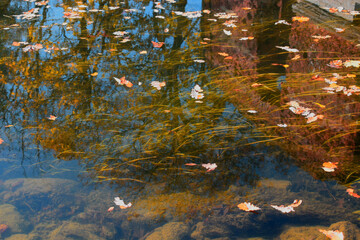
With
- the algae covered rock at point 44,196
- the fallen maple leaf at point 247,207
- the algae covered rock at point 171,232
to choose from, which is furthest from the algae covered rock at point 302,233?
the algae covered rock at point 44,196

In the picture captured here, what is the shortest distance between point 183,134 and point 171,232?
1112 mm

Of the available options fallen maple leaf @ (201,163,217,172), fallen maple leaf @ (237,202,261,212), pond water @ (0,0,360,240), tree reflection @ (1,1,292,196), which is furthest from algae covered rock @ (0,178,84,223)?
fallen maple leaf @ (237,202,261,212)

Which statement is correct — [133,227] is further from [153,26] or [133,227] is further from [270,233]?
[153,26]

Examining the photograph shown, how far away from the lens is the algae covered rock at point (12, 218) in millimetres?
2293

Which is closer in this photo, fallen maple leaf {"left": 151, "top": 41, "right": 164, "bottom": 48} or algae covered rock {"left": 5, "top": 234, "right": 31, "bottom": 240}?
algae covered rock {"left": 5, "top": 234, "right": 31, "bottom": 240}

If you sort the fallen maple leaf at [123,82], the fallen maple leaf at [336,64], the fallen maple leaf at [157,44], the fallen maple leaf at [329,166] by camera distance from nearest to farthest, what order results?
the fallen maple leaf at [329,166]
the fallen maple leaf at [123,82]
the fallen maple leaf at [336,64]
the fallen maple leaf at [157,44]

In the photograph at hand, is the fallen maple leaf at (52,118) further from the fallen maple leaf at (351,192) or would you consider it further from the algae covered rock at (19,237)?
the fallen maple leaf at (351,192)

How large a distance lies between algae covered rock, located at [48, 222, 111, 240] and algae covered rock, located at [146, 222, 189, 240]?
1.20 ft

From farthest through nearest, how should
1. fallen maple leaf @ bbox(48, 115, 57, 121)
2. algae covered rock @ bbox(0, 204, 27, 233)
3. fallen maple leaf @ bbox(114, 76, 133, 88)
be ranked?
fallen maple leaf @ bbox(114, 76, 133, 88) → fallen maple leaf @ bbox(48, 115, 57, 121) → algae covered rock @ bbox(0, 204, 27, 233)

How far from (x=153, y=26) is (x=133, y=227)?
15.4 ft

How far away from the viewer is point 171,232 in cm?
220

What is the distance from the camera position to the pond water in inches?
91.1

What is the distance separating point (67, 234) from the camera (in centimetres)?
224

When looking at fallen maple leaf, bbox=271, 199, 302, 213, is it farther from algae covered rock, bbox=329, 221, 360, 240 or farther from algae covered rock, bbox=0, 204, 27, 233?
algae covered rock, bbox=0, 204, 27, 233
